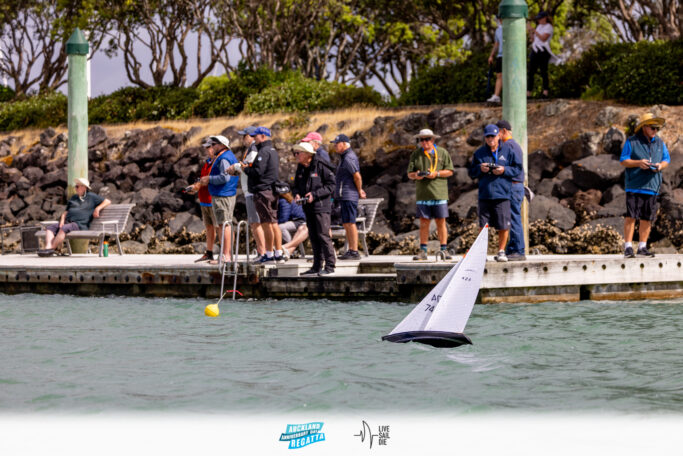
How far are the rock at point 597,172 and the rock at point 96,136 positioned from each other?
1421 cm

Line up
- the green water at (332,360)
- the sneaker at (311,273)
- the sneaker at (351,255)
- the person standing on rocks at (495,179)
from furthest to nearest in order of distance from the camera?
the sneaker at (351,255) → the sneaker at (311,273) → the person standing on rocks at (495,179) → the green water at (332,360)

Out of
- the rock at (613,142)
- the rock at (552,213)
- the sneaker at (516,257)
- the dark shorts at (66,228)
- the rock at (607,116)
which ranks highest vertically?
the rock at (607,116)

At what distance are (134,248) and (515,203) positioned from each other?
37.5 feet

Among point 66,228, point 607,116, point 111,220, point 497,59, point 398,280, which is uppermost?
point 497,59

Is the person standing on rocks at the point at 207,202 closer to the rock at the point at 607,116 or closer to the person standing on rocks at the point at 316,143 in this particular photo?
the person standing on rocks at the point at 316,143

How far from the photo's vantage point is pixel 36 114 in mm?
31781

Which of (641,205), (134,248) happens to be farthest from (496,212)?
(134,248)

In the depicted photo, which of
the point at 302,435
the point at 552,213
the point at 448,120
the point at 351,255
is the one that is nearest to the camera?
the point at 302,435

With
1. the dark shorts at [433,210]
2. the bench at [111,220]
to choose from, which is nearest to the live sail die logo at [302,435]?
the dark shorts at [433,210]

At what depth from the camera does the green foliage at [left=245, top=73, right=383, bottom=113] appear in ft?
88.2

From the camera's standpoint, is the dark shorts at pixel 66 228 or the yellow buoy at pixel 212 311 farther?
the dark shorts at pixel 66 228

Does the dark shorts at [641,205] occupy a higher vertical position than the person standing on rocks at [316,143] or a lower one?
lower

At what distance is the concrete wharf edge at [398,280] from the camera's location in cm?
1141

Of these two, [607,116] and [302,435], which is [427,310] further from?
[607,116]
